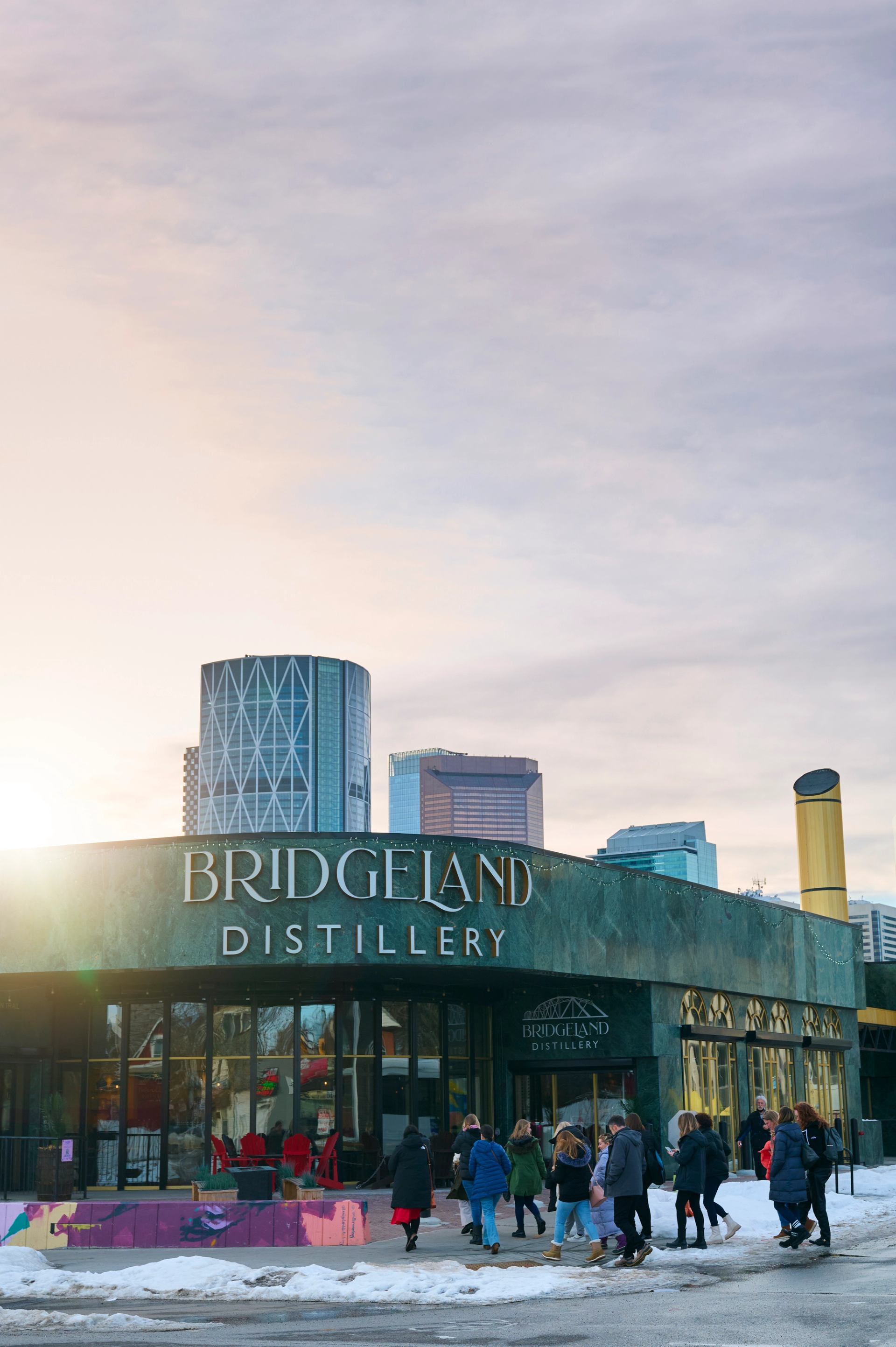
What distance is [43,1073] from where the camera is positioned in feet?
94.3

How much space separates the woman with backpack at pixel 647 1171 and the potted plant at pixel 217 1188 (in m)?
6.58

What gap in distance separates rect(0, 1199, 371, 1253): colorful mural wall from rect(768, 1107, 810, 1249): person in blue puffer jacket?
5.22m

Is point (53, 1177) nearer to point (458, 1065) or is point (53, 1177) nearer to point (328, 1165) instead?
point (328, 1165)

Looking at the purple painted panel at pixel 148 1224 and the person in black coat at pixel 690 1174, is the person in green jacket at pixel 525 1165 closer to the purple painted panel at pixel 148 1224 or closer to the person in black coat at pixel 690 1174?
the person in black coat at pixel 690 1174

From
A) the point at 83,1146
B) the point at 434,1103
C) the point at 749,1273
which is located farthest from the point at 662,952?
the point at 749,1273

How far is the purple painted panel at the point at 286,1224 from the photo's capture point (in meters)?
18.5

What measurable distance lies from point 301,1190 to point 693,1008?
11297 millimetres

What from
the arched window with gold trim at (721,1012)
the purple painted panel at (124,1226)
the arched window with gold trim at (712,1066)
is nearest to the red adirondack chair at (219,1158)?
the purple painted panel at (124,1226)

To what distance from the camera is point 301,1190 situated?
2316cm

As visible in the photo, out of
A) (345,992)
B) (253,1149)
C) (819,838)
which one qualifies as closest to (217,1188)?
(253,1149)

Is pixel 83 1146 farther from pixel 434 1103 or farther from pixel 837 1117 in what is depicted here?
pixel 837 1117

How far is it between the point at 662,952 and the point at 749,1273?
1504cm

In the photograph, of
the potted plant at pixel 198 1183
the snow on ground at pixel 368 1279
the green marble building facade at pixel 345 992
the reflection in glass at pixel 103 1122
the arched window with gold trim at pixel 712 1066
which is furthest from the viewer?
the arched window with gold trim at pixel 712 1066

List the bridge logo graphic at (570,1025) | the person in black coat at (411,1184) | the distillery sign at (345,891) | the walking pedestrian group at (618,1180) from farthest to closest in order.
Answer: the bridge logo graphic at (570,1025), the distillery sign at (345,891), the person in black coat at (411,1184), the walking pedestrian group at (618,1180)
